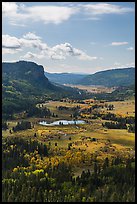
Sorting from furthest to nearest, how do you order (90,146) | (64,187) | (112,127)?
(112,127) → (90,146) → (64,187)

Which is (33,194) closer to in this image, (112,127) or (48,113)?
(112,127)

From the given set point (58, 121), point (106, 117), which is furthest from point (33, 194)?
point (106, 117)

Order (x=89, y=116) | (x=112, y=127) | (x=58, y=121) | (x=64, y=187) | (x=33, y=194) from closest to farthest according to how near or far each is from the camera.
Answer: (x=33, y=194), (x=64, y=187), (x=112, y=127), (x=58, y=121), (x=89, y=116)

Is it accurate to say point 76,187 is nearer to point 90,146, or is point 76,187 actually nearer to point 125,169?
point 125,169

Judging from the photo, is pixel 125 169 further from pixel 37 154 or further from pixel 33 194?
pixel 37 154

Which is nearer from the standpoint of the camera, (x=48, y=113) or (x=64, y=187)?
(x=64, y=187)

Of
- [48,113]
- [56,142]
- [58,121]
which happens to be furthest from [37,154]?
[48,113]

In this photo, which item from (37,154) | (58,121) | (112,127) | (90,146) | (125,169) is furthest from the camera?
(58,121)

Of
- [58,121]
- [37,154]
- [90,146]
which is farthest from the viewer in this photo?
[58,121]

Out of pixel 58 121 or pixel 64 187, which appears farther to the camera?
pixel 58 121
